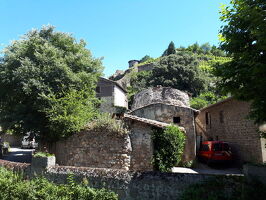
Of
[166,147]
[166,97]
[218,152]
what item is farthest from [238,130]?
[166,97]

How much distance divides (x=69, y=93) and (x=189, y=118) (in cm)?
892

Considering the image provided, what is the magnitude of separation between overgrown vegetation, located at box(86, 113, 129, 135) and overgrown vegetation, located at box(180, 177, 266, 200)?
17.2 ft

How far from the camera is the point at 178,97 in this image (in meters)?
18.8

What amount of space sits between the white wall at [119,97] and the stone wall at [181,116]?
17.4 meters

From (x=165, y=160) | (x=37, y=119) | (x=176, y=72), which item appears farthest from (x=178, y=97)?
(x=176, y=72)

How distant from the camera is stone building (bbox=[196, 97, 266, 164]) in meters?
11.9

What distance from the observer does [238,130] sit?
1409cm

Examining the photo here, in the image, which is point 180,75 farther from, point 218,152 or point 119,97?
point 218,152

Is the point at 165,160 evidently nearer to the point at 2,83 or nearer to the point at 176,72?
the point at 2,83

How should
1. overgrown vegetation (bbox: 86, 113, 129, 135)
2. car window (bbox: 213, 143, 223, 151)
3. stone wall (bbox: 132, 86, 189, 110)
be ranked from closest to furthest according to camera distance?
overgrown vegetation (bbox: 86, 113, 129, 135) → car window (bbox: 213, 143, 223, 151) → stone wall (bbox: 132, 86, 189, 110)

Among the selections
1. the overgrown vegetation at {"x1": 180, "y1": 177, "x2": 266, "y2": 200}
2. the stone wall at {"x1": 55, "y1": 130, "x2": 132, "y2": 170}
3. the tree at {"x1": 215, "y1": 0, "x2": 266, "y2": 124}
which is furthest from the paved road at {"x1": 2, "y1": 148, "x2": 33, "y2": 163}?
the tree at {"x1": 215, "y1": 0, "x2": 266, "y2": 124}

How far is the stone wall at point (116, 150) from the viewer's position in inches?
411

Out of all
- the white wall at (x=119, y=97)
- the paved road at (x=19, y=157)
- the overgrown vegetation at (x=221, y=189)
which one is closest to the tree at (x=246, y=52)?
the overgrown vegetation at (x=221, y=189)

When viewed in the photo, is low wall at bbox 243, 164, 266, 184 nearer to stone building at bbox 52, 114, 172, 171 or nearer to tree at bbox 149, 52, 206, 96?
stone building at bbox 52, 114, 172, 171
